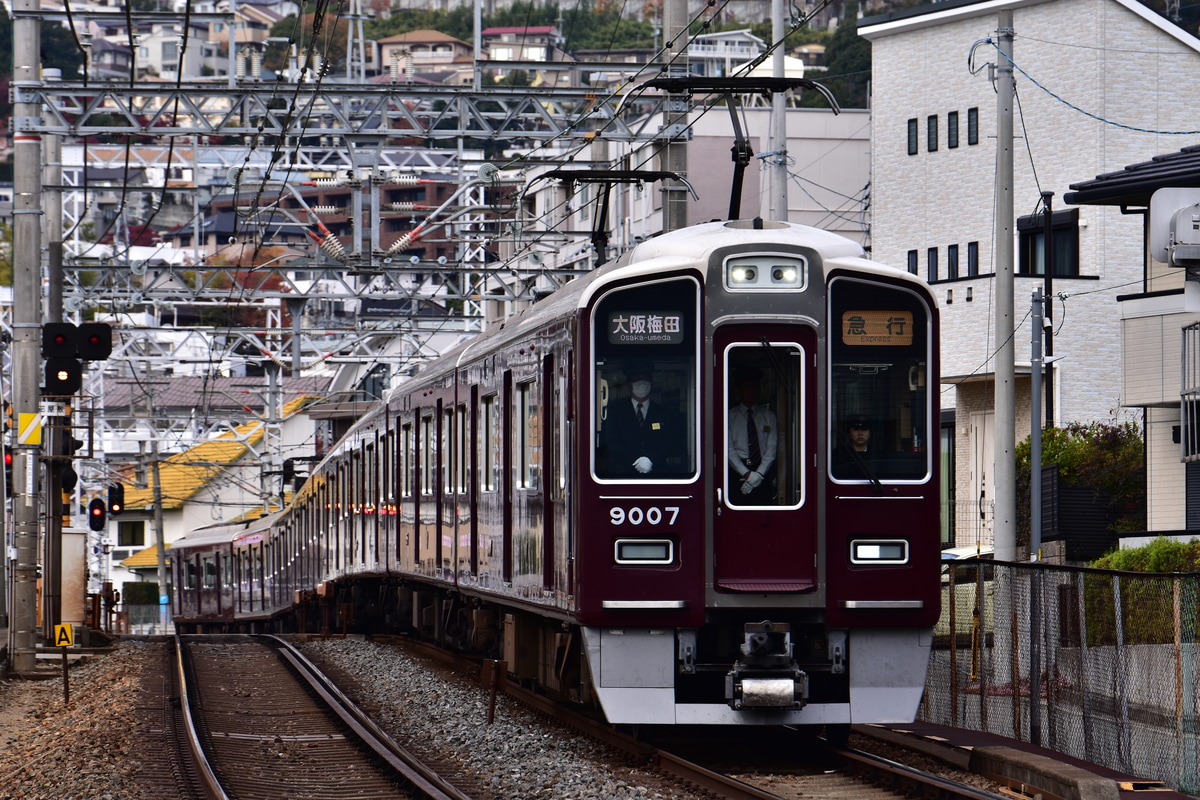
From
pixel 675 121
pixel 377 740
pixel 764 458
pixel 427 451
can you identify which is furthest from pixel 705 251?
pixel 675 121

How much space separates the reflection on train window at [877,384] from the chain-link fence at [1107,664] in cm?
113

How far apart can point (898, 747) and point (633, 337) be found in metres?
2.92

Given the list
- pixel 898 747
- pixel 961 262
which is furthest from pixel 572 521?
pixel 961 262

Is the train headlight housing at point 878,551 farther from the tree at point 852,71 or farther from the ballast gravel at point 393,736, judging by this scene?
the tree at point 852,71

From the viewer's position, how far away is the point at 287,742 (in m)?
12.0

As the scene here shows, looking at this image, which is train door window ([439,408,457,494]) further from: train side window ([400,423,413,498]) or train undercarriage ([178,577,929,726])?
train undercarriage ([178,577,929,726])

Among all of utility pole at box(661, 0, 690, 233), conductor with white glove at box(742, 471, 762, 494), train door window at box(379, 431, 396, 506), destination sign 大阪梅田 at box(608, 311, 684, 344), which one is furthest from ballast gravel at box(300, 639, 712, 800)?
utility pole at box(661, 0, 690, 233)

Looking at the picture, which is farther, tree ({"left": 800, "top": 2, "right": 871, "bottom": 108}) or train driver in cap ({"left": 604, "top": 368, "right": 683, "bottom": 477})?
tree ({"left": 800, "top": 2, "right": 871, "bottom": 108})

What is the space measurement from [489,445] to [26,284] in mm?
7331

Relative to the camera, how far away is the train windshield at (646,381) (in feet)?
31.5

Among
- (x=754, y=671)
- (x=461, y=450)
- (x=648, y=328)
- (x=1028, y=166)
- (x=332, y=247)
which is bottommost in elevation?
(x=754, y=671)

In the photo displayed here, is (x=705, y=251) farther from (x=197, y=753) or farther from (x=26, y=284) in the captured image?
(x=26, y=284)

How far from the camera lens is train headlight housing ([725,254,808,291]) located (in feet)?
32.0

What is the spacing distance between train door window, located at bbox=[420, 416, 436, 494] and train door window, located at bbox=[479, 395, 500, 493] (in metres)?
2.54
